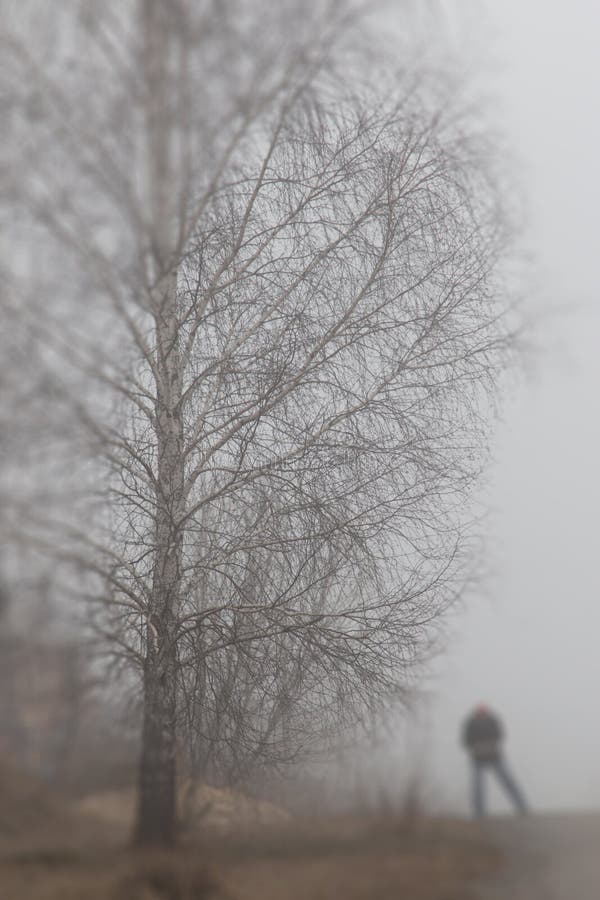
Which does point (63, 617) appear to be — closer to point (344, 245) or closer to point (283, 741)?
point (283, 741)

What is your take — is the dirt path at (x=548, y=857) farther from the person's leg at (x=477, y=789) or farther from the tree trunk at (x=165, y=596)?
the tree trunk at (x=165, y=596)

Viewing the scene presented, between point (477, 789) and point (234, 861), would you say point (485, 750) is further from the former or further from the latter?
point (234, 861)

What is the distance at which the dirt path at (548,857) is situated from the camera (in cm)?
207

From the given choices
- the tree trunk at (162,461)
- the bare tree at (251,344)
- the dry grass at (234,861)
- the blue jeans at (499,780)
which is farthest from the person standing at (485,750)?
the tree trunk at (162,461)

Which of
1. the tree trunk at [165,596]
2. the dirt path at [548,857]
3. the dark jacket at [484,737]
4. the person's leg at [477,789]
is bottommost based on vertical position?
the dirt path at [548,857]

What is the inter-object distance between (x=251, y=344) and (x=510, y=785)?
1.36 meters

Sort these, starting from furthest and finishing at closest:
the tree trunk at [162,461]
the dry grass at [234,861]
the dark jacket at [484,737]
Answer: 1. the dark jacket at [484,737]
2. the tree trunk at [162,461]
3. the dry grass at [234,861]

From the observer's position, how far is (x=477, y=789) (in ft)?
7.51

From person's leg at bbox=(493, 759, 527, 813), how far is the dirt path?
4 centimetres

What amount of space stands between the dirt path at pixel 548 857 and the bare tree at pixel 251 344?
0.58m

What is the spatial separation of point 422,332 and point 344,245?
1.12 feet

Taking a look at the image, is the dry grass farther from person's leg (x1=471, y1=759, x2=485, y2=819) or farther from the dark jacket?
the dark jacket

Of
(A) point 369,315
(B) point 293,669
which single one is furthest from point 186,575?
(A) point 369,315

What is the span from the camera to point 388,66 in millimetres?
2666
